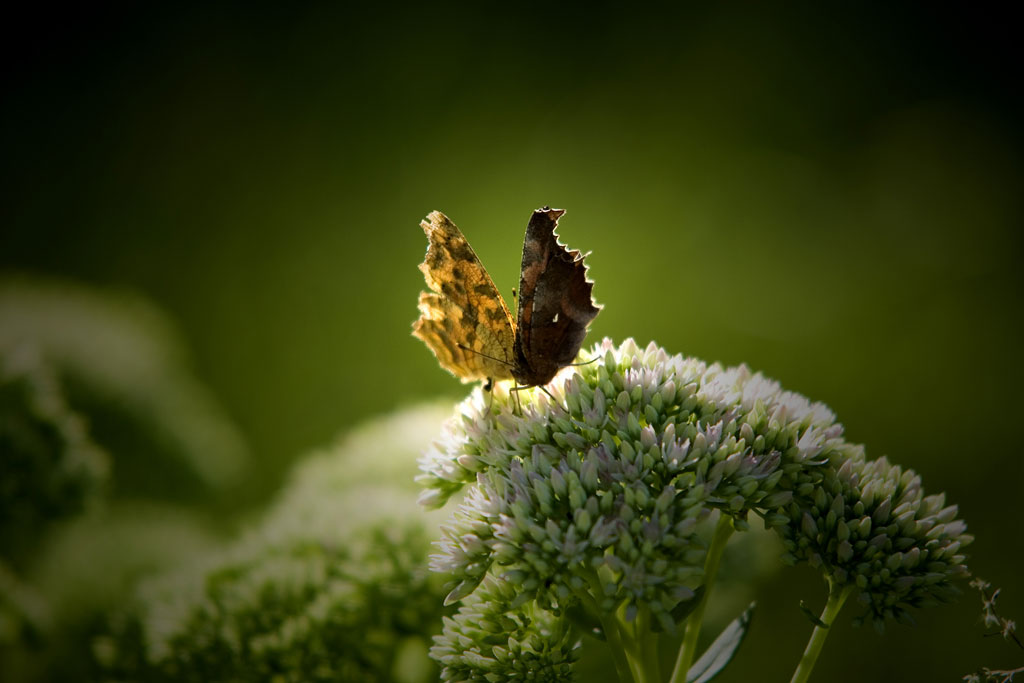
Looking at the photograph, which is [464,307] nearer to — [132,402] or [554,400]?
[554,400]

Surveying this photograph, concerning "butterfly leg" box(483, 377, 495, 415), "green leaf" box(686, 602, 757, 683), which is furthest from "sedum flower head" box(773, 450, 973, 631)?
"butterfly leg" box(483, 377, 495, 415)

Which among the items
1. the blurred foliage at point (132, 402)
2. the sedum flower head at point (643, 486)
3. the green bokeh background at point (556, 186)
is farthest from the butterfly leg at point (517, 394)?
the blurred foliage at point (132, 402)

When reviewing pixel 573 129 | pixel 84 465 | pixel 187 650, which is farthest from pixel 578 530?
pixel 573 129

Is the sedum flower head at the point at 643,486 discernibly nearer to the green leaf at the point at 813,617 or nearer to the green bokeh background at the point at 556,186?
the green leaf at the point at 813,617

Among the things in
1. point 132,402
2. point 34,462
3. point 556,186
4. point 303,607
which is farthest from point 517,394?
point 556,186

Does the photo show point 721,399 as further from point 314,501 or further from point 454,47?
point 454,47

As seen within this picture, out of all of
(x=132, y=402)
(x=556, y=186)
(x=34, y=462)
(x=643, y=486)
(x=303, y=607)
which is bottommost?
(x=643, y=486)
